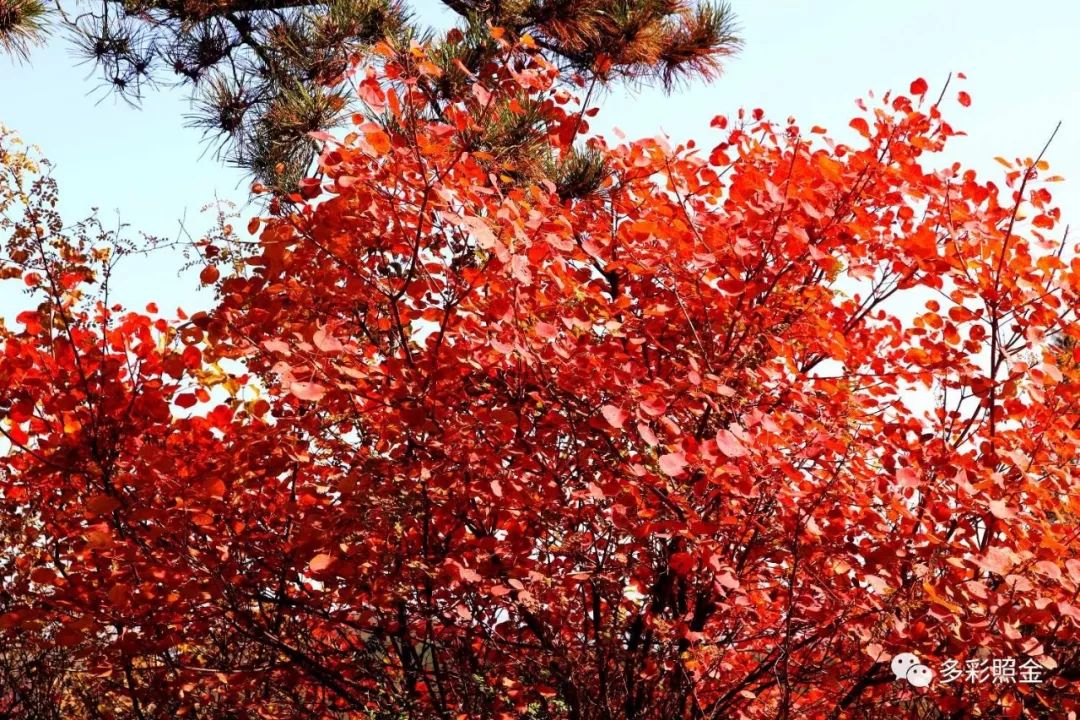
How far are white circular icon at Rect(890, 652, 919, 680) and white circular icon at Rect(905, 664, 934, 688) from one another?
10mm

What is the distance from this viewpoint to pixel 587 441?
9.89 feet

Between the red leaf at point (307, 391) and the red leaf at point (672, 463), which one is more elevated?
the red leaf at point (307, 391)

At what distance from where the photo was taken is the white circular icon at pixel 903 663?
293 cm

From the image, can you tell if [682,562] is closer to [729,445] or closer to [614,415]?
[729,445]

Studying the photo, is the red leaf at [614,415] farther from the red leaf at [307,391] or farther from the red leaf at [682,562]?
the red leaf at [307,391]

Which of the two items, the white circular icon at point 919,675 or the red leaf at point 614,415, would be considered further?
the white circular icon at point 919,675

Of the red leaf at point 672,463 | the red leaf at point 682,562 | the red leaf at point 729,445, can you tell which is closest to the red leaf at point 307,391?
the red leaf at point 672,463

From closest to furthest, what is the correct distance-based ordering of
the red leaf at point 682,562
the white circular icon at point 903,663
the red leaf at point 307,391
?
the red leaf at point 307,391
the red leaf at point 682,562
the white circular icon at point 903,663

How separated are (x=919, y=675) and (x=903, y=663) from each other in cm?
6

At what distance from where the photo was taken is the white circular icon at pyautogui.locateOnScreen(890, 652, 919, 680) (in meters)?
2.93

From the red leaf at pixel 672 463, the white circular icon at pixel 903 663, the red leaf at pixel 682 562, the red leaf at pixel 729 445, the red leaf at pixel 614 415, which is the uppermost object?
the red leaf at pixel 614 415

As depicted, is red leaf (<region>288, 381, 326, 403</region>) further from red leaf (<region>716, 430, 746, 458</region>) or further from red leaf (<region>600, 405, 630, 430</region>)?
red leaf (<region>716, 430, 746, 458</region>)

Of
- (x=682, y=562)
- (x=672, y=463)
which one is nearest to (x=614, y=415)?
(x=672, y=463)

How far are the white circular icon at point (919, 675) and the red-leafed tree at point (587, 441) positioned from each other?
6 centimetres
